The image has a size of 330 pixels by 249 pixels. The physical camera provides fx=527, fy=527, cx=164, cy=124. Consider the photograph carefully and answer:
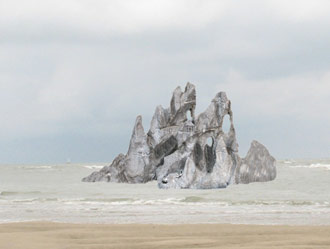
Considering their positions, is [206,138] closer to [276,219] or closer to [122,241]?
[276,219]

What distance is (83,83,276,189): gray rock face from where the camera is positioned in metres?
22.8

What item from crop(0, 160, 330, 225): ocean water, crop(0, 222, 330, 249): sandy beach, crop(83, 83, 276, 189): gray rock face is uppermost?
crop(83, 83, 276, 189): gray rock face

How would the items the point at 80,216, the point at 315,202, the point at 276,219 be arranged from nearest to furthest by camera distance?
the point at 276,219, the point at 80,216, the point at 315,202

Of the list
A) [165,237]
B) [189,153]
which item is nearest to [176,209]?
[165,237]

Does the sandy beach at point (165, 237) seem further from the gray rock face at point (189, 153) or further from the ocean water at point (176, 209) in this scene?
the gray rock face at point (189, 153)

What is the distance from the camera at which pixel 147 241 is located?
7.00 meters

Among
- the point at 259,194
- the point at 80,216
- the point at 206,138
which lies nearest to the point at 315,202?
the point at 259,194

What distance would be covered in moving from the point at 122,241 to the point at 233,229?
2069 mm

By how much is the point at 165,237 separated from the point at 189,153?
16.3 m

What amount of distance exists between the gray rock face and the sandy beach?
1374 centimetres

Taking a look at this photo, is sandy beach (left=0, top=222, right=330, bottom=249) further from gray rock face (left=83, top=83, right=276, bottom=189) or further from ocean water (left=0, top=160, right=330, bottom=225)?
gray rock face (left=83, top=83, right=276, bottom=189)

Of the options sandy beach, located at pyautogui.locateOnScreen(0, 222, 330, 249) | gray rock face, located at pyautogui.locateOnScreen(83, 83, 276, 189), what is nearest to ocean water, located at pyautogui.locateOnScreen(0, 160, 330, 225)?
sandy beach, located at pyautogui.locateOnScreen(0, 222, 330, 249)

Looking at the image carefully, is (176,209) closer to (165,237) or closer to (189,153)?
(165,237)

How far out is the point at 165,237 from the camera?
746 cm
